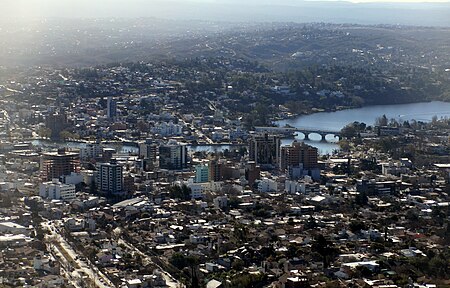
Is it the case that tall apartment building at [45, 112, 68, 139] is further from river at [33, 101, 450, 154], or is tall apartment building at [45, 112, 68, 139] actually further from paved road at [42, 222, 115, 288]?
paved road at [42, 222, 115, 288]

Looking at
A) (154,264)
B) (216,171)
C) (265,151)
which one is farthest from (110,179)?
(154,264)

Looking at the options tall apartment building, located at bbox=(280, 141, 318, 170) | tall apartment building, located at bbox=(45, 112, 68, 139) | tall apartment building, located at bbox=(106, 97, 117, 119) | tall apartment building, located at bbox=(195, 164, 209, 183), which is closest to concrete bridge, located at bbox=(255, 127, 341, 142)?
tall apartment building, located at bbox=(106, 97, 117, 119)

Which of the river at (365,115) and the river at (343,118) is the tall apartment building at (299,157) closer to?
the river at (343,118)

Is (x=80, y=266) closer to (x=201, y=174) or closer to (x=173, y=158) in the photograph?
(x=201, y=174)

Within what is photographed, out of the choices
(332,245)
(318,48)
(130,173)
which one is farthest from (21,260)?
(318,48)

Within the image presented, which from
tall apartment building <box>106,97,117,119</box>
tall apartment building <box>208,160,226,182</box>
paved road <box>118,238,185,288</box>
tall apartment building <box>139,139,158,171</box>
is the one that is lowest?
tall apartment building <box>106,97,117,119</box>

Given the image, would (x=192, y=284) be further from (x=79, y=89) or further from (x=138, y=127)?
(x=79, y=89)
